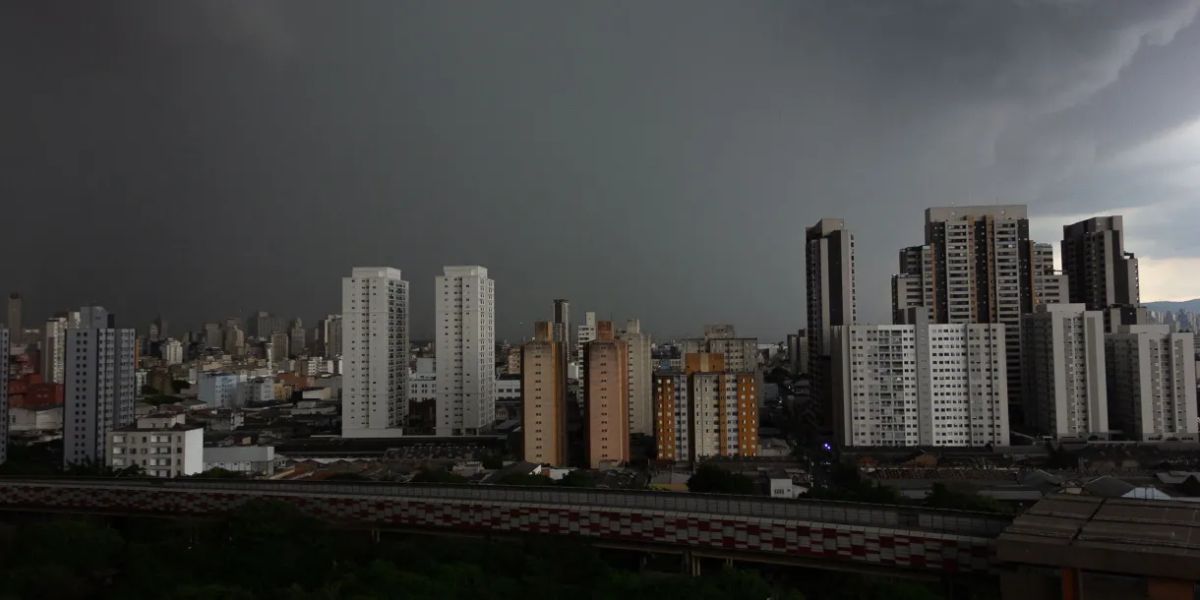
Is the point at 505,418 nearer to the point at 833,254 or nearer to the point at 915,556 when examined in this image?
the point at 833,254

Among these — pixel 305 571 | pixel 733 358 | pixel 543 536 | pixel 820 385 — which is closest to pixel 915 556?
pixel 543 536

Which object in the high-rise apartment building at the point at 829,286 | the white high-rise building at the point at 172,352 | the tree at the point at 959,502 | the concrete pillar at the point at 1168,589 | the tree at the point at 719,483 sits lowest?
the tree at the point at 719,483

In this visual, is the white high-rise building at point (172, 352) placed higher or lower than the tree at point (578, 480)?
higher

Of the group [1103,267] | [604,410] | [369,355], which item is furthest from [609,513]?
[1103,267]

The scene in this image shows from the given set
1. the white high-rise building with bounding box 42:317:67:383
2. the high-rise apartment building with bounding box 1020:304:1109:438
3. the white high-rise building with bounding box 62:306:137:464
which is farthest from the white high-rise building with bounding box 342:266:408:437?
the high-rise apartment building with bounding box 1020:304:1109:438

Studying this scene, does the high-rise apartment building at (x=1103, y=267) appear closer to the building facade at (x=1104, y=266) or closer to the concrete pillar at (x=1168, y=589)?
the building facade at (x=1104, y=266)

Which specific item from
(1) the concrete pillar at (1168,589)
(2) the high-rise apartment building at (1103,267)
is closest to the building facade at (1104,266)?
(2) the high-rise apartment building at (1103,267)

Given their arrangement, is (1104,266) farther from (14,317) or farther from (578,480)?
(14,317)
